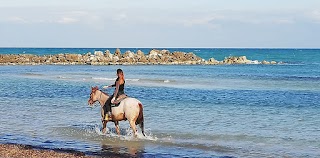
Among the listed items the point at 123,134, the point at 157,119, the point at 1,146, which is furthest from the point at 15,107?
the point at 1,146

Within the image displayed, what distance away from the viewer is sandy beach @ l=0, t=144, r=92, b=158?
1475 centimetres

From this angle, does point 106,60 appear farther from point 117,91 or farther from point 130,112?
point 130,112

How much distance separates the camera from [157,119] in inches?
918

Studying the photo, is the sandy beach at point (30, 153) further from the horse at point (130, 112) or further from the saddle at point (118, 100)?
the saddle at point (118, 100)

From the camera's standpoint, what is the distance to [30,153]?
15.1 meters

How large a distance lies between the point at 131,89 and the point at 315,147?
81.2 ft

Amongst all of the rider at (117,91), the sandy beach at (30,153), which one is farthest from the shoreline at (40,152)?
the rider at (117,91)

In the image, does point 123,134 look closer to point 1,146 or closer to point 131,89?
point 1,146

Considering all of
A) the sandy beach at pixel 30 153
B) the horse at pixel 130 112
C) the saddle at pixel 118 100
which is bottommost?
the sandy beach at pixel 30 153

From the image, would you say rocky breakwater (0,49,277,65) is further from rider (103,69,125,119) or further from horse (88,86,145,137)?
horse (88,86,145,137)

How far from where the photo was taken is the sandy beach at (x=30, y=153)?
14.7 metres

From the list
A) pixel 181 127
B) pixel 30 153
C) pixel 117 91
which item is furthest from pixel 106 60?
pixel 30 153

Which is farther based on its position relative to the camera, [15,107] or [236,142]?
[15,107]

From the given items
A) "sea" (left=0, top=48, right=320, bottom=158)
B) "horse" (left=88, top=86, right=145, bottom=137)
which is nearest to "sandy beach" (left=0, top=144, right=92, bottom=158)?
"sea" (left=0, top=48, right=320, bottom=158)
